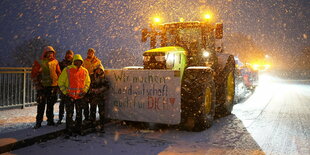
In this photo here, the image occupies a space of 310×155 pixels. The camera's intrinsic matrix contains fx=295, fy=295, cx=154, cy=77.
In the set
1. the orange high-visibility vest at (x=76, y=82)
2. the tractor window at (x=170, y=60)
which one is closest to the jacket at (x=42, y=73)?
the orange high-visibility vest at (x=76, y=82)

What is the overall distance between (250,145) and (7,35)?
12396 cm

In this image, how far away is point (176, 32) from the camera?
29.3 feet

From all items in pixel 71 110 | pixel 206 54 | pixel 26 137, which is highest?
pixel 206 54

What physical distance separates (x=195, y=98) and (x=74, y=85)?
2819 mm

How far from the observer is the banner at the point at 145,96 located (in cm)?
688

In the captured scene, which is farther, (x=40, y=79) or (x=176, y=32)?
(x=176, y=32)

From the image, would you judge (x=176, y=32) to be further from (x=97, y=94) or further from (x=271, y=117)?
(x=271, y=117)

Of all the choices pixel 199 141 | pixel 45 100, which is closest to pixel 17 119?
pixel 45 100

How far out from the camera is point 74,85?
6.36 meters

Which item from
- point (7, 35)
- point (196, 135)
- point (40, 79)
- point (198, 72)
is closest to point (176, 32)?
point (198, 72)

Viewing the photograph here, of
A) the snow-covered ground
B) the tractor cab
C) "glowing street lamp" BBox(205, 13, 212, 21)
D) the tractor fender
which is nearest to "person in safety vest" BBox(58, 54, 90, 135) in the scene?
the snow-covered ground

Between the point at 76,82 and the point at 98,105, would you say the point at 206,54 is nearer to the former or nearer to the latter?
the point at 98,105

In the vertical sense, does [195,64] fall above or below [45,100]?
above

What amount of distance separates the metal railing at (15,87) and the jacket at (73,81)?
4141 millimetres
